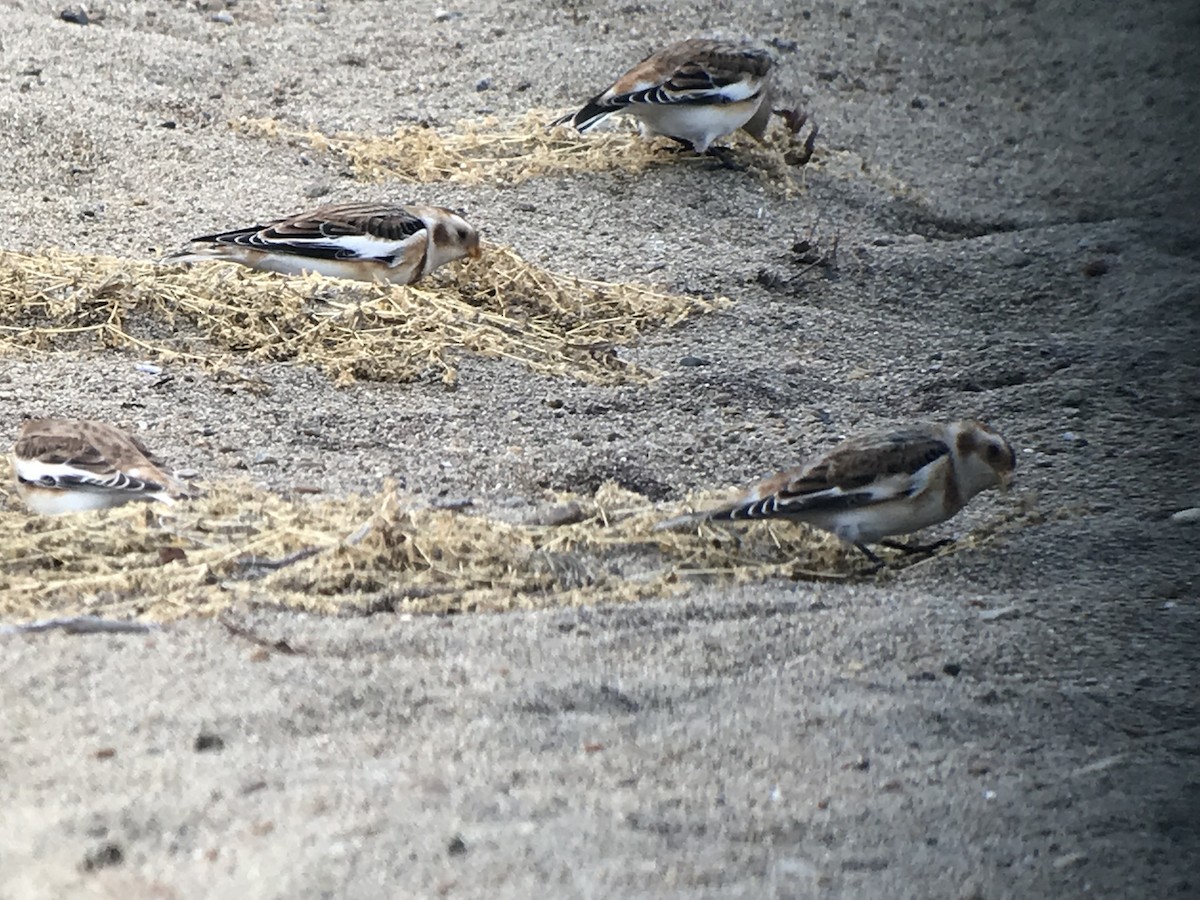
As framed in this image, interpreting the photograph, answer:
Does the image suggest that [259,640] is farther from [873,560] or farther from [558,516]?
[873,560]

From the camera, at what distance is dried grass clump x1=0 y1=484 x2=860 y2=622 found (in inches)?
170

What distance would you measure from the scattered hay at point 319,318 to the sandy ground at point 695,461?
185mm

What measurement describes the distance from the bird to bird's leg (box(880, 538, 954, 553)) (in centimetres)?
10

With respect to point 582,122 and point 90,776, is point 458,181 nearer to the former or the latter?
point 582,122

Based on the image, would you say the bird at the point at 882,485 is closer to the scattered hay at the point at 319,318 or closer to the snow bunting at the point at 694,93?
the scattered hay at the point at 319,318

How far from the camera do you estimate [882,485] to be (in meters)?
4.79

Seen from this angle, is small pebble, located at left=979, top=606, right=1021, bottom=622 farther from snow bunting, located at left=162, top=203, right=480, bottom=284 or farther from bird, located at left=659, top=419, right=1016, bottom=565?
snow bunting, located at left=162, top=203, right=480, bottom=284

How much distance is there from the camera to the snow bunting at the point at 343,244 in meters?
7.17

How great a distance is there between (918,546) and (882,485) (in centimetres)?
43

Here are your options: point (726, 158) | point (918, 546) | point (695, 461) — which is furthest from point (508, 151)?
point (918, 546)

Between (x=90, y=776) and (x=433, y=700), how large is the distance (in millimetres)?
724

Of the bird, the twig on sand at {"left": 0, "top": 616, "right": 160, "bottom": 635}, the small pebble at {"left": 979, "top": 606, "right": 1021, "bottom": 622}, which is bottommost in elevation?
the bird

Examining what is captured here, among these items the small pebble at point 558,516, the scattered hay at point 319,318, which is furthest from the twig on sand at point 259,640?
the scattered hay at point 319,318

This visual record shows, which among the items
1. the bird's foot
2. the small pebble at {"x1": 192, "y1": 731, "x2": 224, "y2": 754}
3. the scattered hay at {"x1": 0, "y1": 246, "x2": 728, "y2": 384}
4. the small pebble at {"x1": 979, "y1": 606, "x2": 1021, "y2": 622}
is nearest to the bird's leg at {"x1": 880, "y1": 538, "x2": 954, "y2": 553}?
the small pebble at {"x1": 979, "y1": 606, "x2": 1021, "y2": 622}
